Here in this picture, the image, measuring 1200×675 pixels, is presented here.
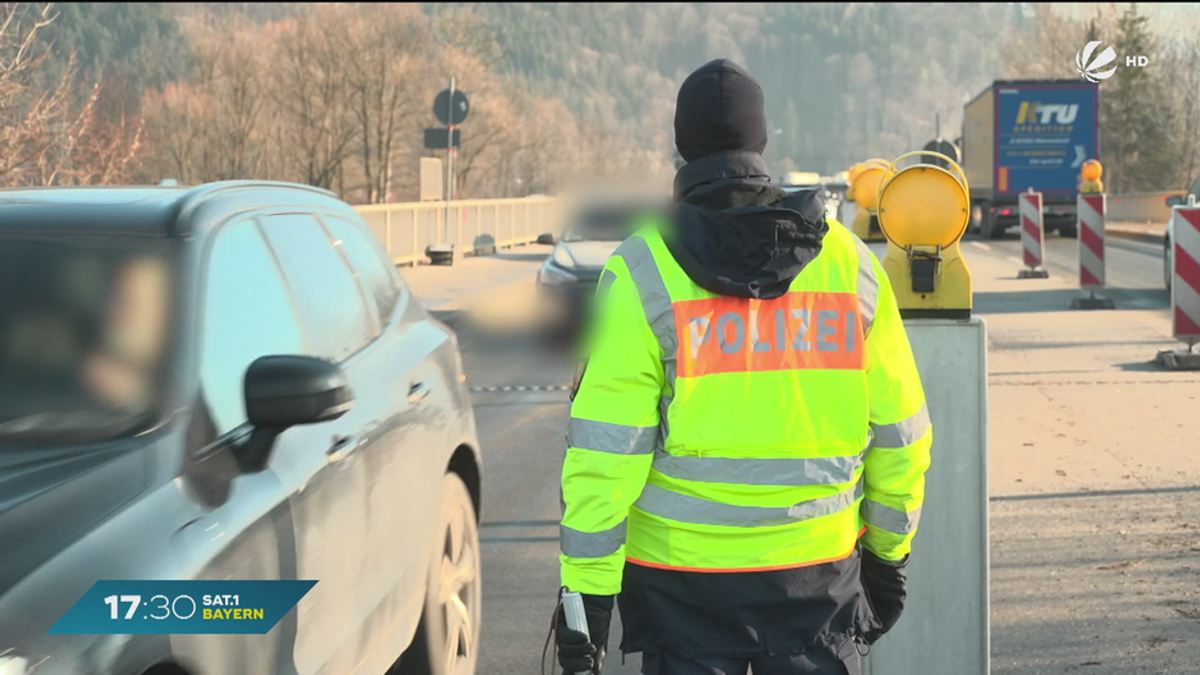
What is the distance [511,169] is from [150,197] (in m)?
86.1

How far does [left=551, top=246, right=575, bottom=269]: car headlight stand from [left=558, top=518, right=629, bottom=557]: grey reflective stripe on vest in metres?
14.5

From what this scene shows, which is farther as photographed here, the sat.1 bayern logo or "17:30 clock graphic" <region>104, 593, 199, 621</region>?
the sat.1 bayern logo

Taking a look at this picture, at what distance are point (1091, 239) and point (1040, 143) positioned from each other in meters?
20.0

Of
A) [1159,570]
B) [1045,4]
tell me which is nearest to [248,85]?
[1045,4]

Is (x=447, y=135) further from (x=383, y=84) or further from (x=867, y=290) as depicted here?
(x=383, y=84)

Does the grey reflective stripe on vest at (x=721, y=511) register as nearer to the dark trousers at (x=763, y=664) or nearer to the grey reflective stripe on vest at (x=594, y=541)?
the grey reflective stripe on vest at (x=594, y=541)

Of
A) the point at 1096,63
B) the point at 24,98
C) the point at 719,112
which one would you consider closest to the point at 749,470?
the point at 719,112

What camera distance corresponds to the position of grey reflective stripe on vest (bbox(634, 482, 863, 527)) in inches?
110

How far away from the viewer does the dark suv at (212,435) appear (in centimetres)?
262

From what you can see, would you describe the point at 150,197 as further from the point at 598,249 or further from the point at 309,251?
the point at 598,249

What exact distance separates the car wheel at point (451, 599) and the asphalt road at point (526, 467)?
0.82 feet

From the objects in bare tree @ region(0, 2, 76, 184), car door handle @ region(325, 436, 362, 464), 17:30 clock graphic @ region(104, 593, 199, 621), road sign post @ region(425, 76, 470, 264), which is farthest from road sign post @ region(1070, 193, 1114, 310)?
17:30 clock graphic @ region(104, 593, 199, 621)

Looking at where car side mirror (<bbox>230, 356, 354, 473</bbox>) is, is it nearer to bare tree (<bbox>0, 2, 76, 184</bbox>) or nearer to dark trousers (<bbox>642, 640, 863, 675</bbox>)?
dark trousers (<bbox>642, 640, 863, 675</bbox>)

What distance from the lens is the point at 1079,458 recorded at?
8766 mm
